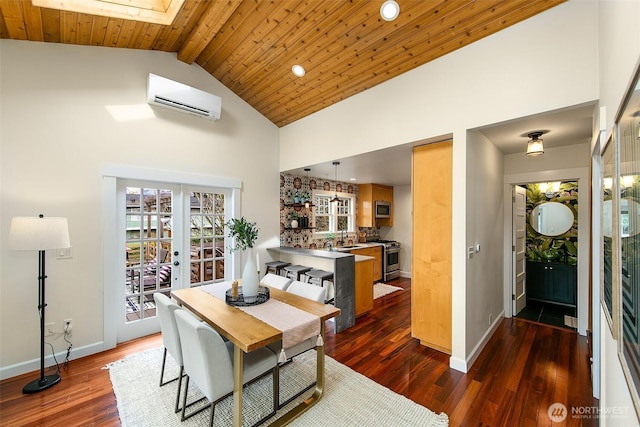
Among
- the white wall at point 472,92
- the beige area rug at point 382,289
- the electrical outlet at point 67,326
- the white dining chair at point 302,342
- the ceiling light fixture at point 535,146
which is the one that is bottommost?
the beige area rug at point 382,289

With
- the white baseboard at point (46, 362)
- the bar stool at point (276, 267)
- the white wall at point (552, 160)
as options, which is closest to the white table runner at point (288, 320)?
the bar stool at point (276, 267)

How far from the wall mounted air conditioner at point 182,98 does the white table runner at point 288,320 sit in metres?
2.81

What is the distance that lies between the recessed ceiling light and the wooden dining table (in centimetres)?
267

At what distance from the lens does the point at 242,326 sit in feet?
6.11

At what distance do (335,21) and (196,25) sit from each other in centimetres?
167

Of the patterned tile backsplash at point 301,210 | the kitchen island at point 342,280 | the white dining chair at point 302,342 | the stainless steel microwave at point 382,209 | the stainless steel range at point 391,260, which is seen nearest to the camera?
the white dining chair at point 302,342

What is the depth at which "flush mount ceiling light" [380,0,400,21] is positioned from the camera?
7.38 feet

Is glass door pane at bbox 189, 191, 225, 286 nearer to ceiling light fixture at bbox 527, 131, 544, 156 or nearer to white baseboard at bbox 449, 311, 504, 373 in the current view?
white baseboard at bbox 449, 311, 504, 373

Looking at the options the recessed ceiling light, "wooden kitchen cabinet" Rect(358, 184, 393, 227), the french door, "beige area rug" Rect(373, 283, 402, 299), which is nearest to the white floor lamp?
the french door

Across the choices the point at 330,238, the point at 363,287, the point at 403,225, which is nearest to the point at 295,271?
the point at 363,287

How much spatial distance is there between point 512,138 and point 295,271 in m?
3.26

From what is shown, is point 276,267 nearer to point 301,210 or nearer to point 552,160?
point 301,210

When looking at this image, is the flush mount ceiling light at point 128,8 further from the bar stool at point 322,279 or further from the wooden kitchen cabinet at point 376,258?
the wooden kitchen cabinet at point 376,258

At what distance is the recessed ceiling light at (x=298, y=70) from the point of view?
325 centimetres
